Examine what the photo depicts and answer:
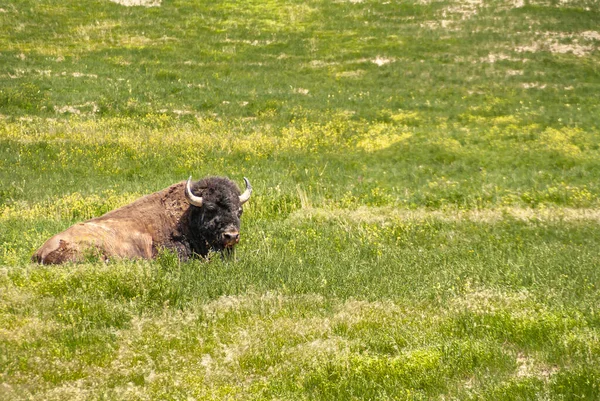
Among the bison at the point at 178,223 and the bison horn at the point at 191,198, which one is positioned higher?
the bison horn at the point at 191,198

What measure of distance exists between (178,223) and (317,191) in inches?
368

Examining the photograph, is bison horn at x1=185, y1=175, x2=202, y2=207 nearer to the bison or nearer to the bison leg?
the bison

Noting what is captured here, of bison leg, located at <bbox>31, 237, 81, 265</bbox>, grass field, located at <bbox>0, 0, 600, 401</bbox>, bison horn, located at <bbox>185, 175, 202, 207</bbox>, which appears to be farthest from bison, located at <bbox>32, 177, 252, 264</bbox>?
grass field, located at <bbox>0, 0, 600, 401</bbox>

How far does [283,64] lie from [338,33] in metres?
9.10

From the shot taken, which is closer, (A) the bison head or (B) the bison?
(B) the bison

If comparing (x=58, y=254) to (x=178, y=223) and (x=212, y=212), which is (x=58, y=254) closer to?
(x=178, y=223)

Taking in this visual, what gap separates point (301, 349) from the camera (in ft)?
24.6

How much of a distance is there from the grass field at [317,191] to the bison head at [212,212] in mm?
736

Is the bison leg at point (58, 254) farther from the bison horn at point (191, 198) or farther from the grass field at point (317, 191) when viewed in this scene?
the bison horn at point (191, 198)

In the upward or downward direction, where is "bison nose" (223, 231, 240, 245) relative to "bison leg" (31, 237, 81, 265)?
downward

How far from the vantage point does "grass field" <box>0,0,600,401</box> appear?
279 inches

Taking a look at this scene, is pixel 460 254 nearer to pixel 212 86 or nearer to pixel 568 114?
pixel 568 114

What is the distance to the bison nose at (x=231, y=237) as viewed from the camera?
12.0 meters

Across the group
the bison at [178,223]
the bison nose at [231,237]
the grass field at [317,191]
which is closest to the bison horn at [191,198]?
the bison at [178,223]
